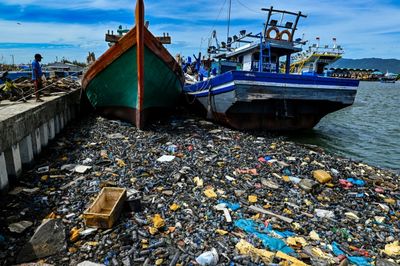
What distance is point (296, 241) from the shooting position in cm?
356

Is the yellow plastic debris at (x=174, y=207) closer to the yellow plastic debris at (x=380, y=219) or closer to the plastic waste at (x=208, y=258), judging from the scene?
the plastic waste at (x=208, y=258)

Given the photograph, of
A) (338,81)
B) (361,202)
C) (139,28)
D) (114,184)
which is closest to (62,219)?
(114,184)

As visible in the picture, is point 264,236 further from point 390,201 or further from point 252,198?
point 390,201

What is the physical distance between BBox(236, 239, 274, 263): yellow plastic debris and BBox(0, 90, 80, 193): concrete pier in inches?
150

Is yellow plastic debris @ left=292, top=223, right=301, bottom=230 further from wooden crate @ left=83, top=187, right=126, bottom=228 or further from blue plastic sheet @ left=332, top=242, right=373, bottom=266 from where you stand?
wooden crate @ left=83, top=187, right=126, bottom=228

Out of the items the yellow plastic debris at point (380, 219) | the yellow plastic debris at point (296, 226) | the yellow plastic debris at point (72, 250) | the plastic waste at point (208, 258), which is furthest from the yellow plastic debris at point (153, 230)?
the yellow plastic debris at point (380, 219)

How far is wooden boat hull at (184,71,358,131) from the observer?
8023 mm

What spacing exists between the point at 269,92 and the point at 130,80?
4350 mm

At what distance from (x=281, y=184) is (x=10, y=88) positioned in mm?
8407

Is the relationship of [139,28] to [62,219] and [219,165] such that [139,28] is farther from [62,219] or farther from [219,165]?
[62,219]

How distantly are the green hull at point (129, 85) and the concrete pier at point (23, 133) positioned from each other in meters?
1.61

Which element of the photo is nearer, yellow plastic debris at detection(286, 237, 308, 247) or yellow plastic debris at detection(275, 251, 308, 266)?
yellow plastic debris at detection(275, 251, 308, 266)

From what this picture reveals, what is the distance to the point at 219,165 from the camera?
5.98 metres

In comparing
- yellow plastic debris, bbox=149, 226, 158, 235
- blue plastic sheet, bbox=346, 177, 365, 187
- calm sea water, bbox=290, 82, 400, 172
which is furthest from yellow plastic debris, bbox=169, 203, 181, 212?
calm sea water, bbox=290, 82, 400, 172
